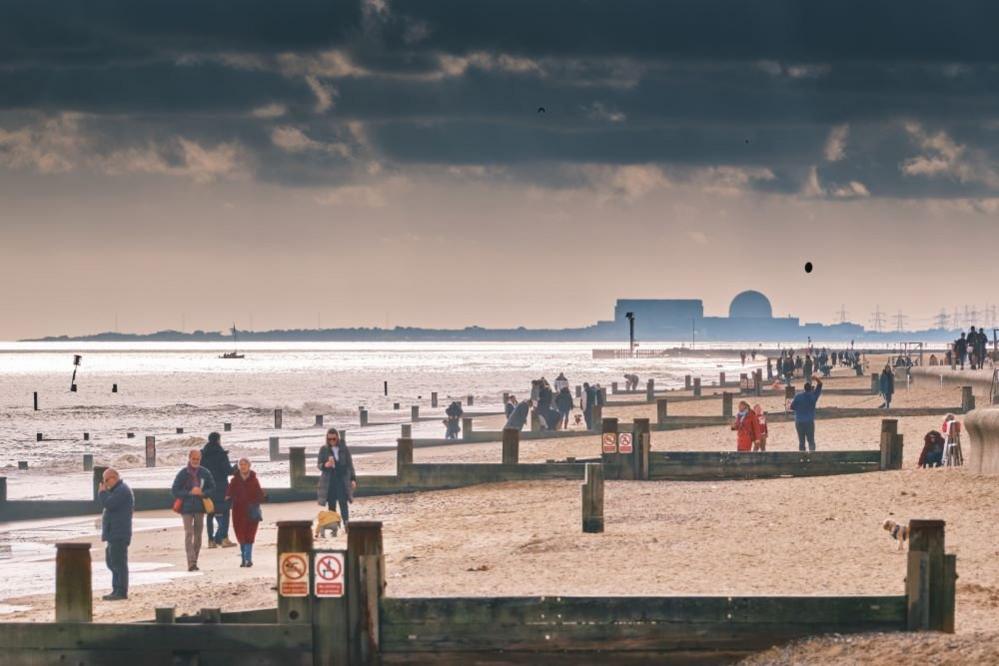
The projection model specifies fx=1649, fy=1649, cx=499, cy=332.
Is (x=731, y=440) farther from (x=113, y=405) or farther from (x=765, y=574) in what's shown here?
(x=113, y=405)

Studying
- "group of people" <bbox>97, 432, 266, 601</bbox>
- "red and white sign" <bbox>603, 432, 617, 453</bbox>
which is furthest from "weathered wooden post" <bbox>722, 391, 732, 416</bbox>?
"group of people" <bbox>97, 432, 266, 601</bbox>

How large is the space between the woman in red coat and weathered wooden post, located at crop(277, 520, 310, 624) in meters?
8.45

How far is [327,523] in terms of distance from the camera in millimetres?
22062

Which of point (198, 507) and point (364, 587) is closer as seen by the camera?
point (364, 587)

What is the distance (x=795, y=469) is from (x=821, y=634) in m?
15.7

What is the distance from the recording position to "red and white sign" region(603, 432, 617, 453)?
1137 inches

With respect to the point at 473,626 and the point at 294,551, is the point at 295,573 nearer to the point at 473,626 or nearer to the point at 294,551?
the point at 294,551

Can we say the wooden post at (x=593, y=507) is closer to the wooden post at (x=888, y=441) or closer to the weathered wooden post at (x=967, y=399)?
the wooden post at (x=888, y=441)

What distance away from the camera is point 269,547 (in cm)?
2353

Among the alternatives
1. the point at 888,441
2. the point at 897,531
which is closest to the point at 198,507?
the point at 897,531

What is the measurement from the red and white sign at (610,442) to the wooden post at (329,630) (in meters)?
16.5

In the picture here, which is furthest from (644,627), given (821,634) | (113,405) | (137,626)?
(113,405)

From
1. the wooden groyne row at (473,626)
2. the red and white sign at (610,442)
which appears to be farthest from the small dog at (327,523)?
the wooden groyne row at (473,626)

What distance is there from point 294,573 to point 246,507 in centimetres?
871
